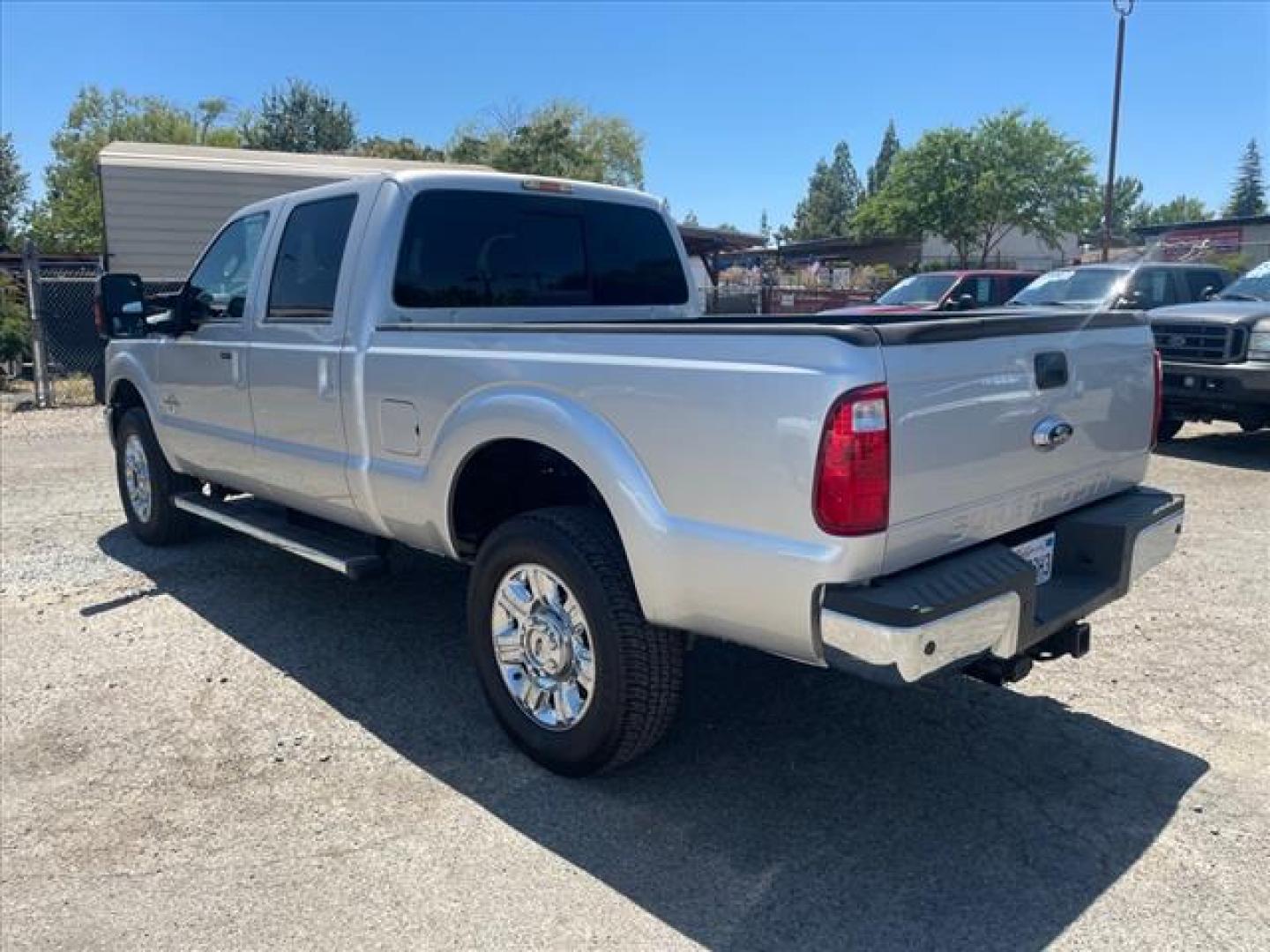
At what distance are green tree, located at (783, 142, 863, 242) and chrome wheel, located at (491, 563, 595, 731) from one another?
117828mm

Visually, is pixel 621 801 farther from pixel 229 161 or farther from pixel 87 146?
pixel 87 146

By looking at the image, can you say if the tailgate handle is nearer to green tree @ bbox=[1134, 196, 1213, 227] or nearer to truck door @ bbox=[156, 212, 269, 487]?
truck door @ bbox=[156, 212, 269, 487]

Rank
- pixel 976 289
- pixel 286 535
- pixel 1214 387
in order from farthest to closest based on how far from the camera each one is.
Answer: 1. pixel 976 289
2. pixel 1214 387
3. pixel 286 535

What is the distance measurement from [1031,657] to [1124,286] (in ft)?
31.6

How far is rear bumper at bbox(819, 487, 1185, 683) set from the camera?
2502mm

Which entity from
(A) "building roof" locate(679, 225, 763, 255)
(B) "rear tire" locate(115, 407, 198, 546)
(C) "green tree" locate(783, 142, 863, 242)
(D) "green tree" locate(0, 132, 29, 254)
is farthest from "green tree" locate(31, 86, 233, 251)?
(C) "green tree" locate(783, 142, 863, 242)

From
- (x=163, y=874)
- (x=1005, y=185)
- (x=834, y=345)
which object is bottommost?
(x=163, y=874)

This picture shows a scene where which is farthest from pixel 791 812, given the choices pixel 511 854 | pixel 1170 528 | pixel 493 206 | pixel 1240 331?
pixel 1240 331

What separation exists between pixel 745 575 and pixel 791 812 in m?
0.95

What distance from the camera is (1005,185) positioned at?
144 ft

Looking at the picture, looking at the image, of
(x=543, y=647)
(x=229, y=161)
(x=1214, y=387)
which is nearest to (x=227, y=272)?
(x=543, y=647)

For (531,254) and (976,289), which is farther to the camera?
(976,289)

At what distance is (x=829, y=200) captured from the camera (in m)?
122

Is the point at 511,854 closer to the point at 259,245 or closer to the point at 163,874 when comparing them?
the point at 163,874
